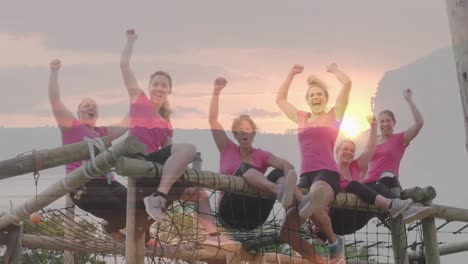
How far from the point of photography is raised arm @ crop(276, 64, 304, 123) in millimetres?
1660

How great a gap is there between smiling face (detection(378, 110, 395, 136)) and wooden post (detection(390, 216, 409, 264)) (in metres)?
0.25

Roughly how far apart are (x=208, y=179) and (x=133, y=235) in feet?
0.74

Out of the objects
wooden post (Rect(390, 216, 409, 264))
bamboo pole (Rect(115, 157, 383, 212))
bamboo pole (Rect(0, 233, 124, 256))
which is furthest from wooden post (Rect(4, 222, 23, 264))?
wooden post (Rect(390, 216, 409, 264))

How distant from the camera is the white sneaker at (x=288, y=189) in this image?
75.7 inches

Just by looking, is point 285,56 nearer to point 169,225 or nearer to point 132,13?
point 132,13

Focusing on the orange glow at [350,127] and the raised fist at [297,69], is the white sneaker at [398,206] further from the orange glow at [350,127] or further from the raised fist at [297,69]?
the raised fist at [297,69]

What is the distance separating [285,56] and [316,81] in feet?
1.07

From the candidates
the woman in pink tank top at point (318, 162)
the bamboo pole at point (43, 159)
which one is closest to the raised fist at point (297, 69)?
the woman in pink tank top at point (318, 162)

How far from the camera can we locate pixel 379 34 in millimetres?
1569

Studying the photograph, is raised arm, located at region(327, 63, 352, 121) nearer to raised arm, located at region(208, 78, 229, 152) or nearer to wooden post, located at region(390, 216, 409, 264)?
raised arm, located at region(208, 78, 229, 152)

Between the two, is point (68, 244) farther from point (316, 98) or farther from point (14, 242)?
point (316, 98)

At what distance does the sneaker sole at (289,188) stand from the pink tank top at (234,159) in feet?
0.44

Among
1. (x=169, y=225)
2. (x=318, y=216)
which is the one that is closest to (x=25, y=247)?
(x=169, y=225)

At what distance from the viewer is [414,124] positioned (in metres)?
2.28
